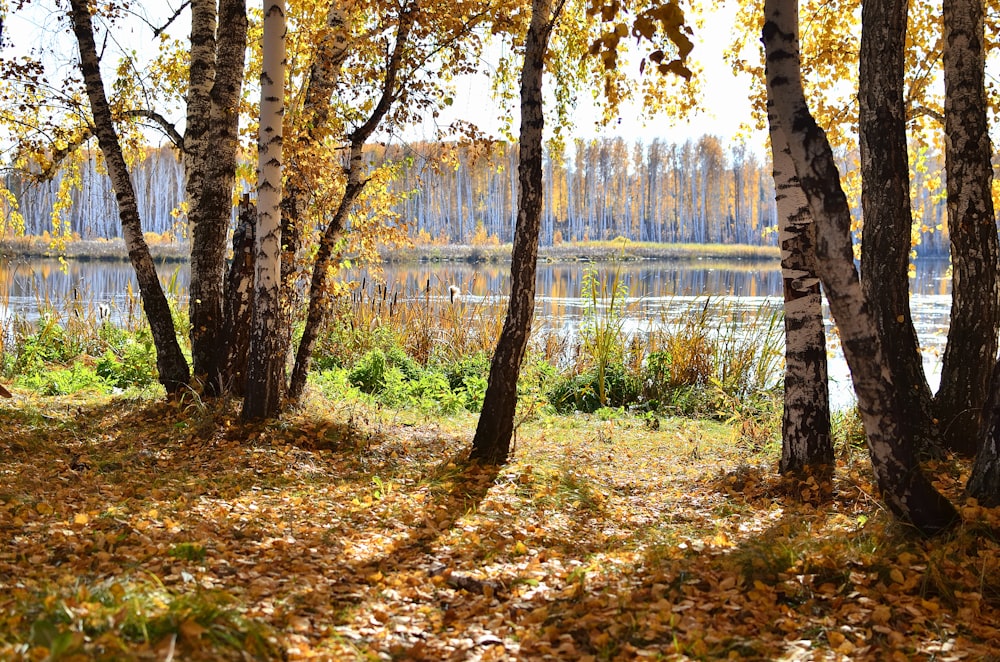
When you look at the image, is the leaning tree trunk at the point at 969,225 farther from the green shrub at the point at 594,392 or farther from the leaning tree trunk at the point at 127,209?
the leaning tree trunk at the point at 127,209

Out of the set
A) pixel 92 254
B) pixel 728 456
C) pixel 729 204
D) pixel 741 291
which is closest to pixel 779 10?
pixel 728 456

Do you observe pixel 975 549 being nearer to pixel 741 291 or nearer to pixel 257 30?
pixel 257 30

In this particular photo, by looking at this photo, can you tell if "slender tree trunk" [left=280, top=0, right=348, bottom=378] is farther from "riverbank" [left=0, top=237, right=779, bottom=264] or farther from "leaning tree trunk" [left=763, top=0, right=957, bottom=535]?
"riverbank" [left=0, top=237, right=779, bottom=264]

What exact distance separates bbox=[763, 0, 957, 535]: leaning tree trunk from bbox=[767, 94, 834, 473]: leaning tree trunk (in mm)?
1094

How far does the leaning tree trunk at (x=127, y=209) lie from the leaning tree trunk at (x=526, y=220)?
2861mm

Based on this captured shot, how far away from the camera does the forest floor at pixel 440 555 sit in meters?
2.56

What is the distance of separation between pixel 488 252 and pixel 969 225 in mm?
39708

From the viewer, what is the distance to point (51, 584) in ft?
8.70

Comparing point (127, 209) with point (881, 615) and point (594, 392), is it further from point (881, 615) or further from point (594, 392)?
point (881, 615)

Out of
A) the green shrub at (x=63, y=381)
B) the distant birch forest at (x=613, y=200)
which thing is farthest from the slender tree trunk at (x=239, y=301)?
the distant birch forest at (x=613, y=200)

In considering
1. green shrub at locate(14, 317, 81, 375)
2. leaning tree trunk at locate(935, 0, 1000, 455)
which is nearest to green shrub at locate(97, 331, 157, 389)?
green shrub at locate(14, 317, 81, 375)

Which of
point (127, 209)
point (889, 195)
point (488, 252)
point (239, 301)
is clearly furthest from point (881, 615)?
point (488, 252)

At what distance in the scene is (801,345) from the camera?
4703 millimetres

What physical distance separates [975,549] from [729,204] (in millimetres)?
69002
